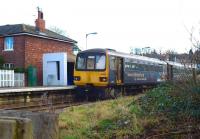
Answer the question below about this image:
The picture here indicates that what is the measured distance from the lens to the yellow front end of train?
23.9m

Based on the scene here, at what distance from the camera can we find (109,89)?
78.7 feet

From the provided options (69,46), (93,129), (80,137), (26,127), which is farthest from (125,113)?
(69,46)

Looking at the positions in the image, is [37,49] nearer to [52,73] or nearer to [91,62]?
[52,73]

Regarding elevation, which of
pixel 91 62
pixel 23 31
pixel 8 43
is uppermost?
pixel 23 31

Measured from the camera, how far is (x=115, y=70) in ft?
81.3

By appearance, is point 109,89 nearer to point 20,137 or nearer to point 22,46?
point 22,46

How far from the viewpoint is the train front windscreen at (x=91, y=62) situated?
24062 mm

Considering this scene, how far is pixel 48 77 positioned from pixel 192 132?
30.3 meters

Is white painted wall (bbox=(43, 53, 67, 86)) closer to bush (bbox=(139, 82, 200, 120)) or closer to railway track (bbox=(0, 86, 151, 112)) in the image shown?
railway track (bbox=(0, 86, 151, 112))

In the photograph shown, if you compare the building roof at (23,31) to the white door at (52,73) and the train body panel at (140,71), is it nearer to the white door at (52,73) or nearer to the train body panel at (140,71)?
the white door at (52,73)

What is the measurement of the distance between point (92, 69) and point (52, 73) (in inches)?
469

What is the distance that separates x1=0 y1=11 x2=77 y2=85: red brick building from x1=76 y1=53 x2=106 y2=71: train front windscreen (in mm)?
11590

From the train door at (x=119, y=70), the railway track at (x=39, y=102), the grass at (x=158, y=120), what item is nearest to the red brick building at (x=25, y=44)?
the train door at (x=119, y=70)

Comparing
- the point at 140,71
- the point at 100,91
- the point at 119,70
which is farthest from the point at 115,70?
the point at 140,71
